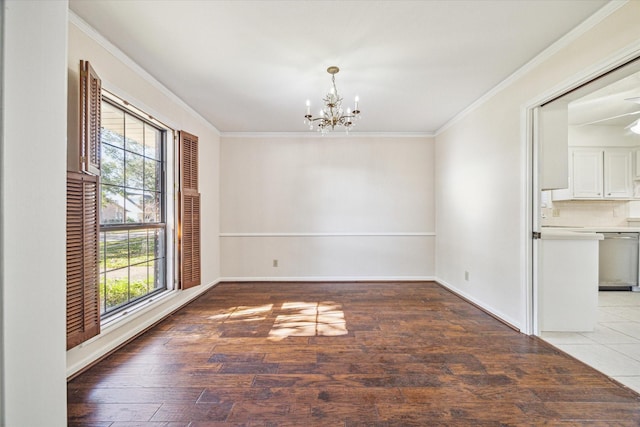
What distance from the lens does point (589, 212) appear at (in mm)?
4645

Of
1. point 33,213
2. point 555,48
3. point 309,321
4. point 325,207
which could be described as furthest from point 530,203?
point 33,213

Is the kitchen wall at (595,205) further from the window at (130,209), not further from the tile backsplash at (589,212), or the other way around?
the window at (130,209)

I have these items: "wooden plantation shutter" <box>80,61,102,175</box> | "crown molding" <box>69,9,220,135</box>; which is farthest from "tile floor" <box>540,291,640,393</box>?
"crown molding" <box>69,9,220,135</box>

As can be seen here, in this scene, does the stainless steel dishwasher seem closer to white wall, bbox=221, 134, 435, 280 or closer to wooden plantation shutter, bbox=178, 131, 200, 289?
white wall, bbox=221, 134, 435, 280

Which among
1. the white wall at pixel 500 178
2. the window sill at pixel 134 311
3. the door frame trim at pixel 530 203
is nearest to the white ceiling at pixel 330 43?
the white wall at pixel 500 178

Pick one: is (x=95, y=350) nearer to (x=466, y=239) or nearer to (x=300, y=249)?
(x=300, y=249)

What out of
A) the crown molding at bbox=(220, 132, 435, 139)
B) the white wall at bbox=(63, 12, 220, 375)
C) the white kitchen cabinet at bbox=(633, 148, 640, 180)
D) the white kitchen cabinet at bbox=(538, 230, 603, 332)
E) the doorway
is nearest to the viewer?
the white wall at bbox=(63, 12, 220, 375)

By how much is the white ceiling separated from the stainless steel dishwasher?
10.2 feet

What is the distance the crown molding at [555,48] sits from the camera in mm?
1883

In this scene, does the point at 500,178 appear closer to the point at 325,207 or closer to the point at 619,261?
the point at 325,207

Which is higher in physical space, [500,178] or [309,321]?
[500,178]

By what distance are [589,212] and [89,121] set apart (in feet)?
21.7

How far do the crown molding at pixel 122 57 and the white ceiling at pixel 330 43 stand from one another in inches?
1.7

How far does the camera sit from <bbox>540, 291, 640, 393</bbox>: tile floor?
2086mm
